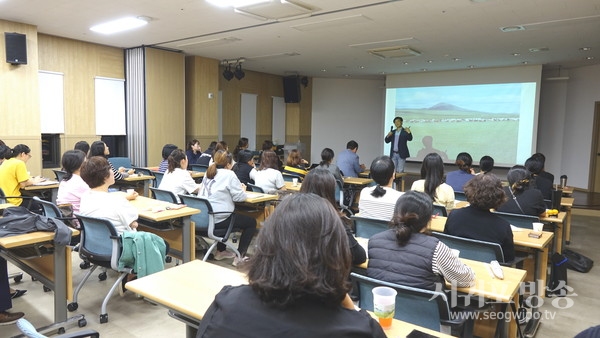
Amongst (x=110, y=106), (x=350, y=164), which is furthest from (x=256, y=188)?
(x=110, y=106)

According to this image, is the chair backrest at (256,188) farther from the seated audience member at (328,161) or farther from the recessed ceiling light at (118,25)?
the recessed ceiling light at (118,25)

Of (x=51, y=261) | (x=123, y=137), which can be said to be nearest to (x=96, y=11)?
(x=123, y=137)

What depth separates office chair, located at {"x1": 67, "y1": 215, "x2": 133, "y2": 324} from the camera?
3.07m

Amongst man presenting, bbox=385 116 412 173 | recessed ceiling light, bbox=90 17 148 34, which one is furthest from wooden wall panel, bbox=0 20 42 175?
man presenting, bbox=385 116 412 173

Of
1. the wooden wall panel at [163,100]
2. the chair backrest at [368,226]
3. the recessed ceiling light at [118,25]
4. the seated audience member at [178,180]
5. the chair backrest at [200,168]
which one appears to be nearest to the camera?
the chair backrest at [368,226]

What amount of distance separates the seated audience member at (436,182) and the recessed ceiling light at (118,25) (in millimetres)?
5184

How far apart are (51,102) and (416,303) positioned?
8216mm

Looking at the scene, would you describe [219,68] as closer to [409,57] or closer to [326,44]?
[326,44]

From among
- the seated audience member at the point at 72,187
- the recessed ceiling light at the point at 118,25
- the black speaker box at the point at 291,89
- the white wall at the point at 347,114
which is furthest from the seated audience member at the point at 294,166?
the white wall at the point at 347,114

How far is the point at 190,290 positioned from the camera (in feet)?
6.26

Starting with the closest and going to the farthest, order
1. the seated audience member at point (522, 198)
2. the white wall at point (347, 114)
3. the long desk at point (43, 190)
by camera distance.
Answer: the seated audience member at point (522, 198) < the long desk at point (43, 190) < the white wall at point (347, 114)

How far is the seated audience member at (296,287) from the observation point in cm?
100

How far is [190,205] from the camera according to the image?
423cm

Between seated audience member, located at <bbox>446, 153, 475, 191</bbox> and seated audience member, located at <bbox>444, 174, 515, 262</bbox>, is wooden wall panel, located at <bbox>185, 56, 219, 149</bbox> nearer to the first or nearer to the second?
seated audience member, located at <bbox>446, 153, 475, 191</bbox>
